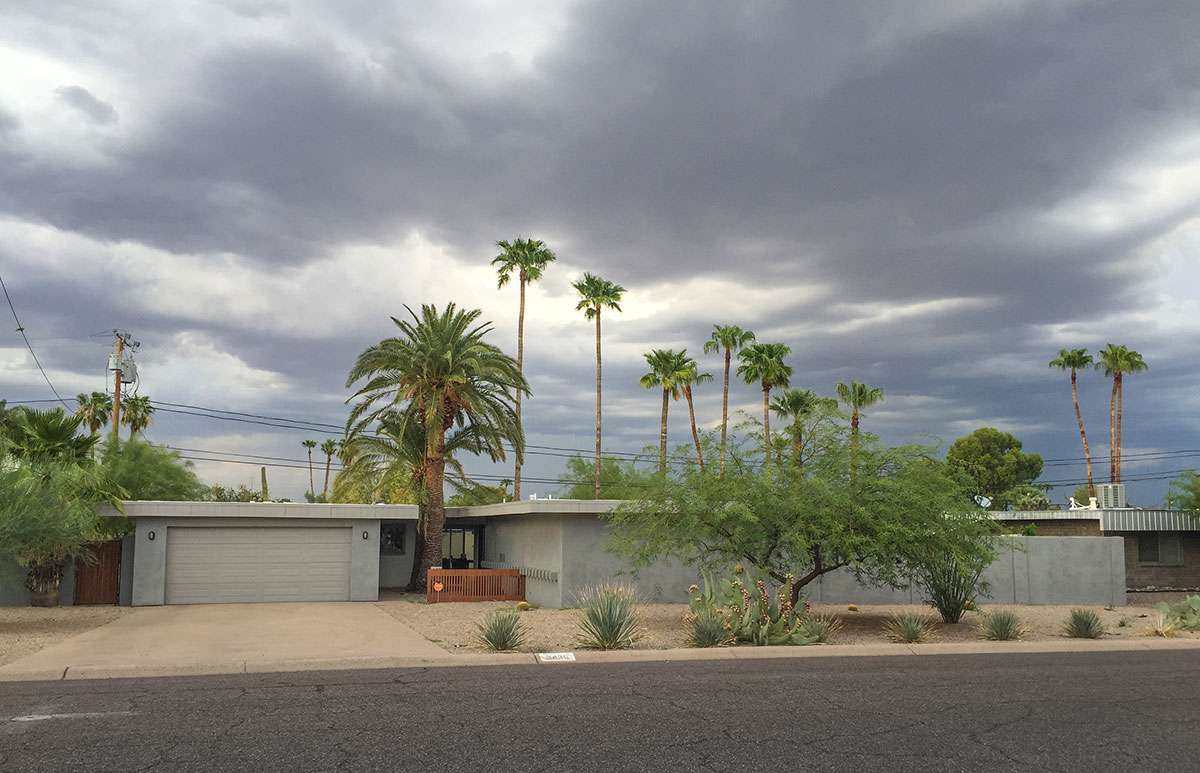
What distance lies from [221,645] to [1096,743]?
14.2m

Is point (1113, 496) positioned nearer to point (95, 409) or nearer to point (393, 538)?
point (393, 538)

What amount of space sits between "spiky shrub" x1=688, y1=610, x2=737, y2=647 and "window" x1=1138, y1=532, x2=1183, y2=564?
28.3 meters

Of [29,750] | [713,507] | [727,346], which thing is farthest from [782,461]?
[727,346]

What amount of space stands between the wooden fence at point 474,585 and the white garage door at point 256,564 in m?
3.10

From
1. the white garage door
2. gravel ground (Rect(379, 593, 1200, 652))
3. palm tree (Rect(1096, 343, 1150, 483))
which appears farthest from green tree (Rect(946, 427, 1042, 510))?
the white garage door

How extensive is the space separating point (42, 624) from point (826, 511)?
17646 millimetres

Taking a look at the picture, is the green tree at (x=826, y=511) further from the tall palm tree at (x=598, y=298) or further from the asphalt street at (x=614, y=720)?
the tall palm tree at (x=598, y=298)

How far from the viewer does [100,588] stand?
28.1 metres

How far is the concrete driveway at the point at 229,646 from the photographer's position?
47.5 feet

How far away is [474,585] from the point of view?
2969 centimetres

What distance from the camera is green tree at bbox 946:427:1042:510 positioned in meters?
85.1

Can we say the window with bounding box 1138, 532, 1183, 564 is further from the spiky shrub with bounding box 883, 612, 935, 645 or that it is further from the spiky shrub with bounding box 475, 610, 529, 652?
the spiky shrub with bounding box 475, 610, 529, 652

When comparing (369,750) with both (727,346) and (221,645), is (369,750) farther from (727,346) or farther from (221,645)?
(727,346)

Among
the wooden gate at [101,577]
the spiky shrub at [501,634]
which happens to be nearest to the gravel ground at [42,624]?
the wooden gate at [101,577]
